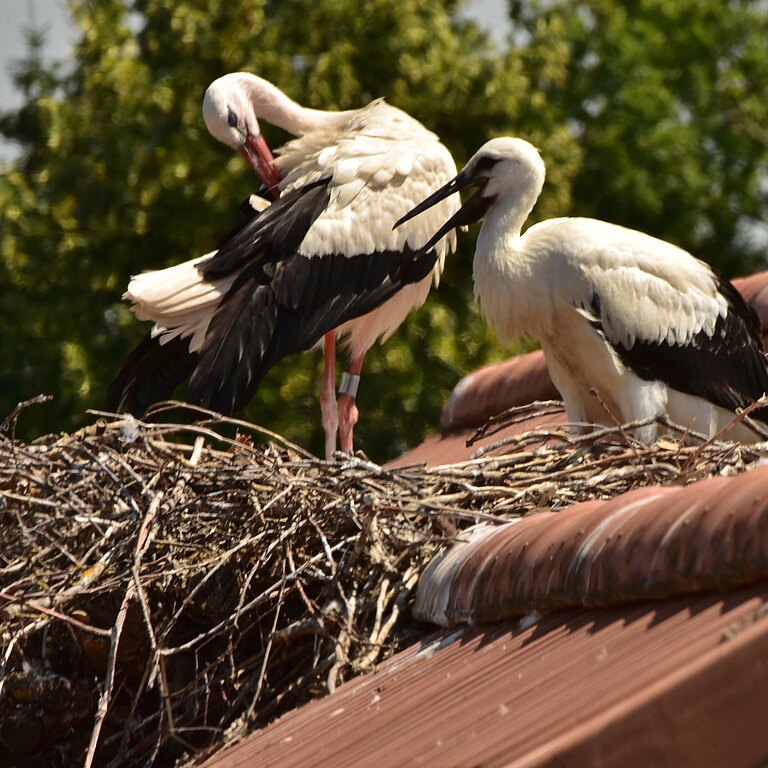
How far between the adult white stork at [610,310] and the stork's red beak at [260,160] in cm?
203

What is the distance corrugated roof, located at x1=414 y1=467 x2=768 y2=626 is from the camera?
2.66m

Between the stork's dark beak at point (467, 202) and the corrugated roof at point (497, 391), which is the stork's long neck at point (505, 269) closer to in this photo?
the stork's dark beak at point (467, 202)

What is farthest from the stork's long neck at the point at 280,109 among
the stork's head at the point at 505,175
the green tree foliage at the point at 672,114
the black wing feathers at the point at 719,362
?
the green tree foliage at the point at 672,114

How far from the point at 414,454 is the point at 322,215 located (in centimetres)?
161

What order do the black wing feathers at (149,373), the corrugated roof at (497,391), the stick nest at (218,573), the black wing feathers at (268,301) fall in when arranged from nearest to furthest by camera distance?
the stick nest at (218,573) → the black wing feathers at (268,301) → the black wing feathers at (149,373) → the corrugated roof at (497,391)

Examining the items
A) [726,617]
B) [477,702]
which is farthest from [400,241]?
[726,617]

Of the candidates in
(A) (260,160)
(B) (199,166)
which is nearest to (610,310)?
(A) (260,160)

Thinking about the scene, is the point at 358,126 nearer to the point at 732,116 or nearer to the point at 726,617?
the point at 726,617

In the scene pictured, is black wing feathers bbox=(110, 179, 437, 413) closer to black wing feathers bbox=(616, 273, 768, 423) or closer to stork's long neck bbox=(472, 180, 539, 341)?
stork's long neck bbox=(472, 180, 539, 341)

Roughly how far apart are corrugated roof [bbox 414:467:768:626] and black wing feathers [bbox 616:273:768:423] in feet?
6.49

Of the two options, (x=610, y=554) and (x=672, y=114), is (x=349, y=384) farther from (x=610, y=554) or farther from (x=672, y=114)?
(x=672, y=114)

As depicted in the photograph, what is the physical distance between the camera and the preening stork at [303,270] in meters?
6.78

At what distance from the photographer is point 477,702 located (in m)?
2.97

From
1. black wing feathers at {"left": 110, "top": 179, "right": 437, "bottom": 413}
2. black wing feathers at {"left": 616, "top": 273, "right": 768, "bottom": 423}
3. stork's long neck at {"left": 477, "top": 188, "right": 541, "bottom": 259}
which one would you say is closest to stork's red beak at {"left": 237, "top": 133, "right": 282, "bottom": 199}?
black wing feathers at {"left": 110, "top": 179, "right": 437, "bottom": 413}
